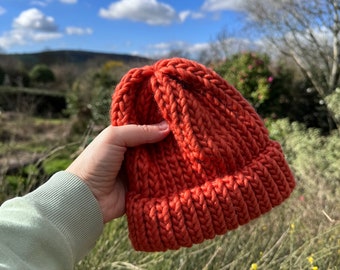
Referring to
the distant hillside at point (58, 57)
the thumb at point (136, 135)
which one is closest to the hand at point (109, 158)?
the thumb at point (136, 135)

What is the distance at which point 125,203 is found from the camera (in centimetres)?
118

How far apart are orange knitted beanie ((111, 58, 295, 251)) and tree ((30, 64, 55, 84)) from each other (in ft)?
68.5

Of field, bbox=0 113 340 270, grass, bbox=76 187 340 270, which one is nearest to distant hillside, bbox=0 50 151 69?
field, bbox=0 113 340 270

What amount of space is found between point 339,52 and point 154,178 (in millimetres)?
7053

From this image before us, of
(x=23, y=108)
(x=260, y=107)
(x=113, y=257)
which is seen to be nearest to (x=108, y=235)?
(x=113, y=257)

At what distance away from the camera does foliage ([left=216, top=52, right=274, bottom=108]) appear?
748 cm

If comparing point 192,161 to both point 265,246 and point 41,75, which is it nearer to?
point 265,246

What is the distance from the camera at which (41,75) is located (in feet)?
70.5

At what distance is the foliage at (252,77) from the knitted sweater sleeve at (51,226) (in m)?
6.42

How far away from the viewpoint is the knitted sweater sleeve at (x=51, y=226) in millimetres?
980

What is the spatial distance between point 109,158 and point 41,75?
2141 cm

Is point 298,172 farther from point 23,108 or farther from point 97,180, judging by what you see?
point 23,108

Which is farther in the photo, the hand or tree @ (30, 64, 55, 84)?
tree @ (30, 64, 55, 84)

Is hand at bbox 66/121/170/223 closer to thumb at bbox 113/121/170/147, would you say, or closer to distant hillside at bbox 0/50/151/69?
thumb at bbox 113/121/170/147
